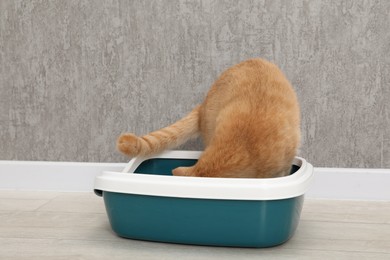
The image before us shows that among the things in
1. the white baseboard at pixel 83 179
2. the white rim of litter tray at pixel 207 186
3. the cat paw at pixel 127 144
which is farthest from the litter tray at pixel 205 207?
the white baseboard at pixel 83 179

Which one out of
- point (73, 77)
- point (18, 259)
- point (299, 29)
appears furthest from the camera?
point (73, 77)

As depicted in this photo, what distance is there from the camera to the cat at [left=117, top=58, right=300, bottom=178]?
131 centimetres

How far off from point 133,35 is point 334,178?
89 cm

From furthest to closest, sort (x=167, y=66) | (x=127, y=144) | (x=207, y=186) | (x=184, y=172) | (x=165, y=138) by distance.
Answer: (x=167, y=66) → (x=165, y=138) → (x=127, y=144) → (x=184, y=172) → (x=207, y=186)

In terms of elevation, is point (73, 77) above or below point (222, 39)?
below

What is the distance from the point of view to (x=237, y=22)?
1758mm

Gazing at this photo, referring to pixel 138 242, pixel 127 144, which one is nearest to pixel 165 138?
pixel 127 144

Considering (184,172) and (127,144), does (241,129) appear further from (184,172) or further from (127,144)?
(127,144)

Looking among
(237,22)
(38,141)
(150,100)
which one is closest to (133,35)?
(150,100)

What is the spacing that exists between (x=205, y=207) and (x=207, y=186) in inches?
2.3

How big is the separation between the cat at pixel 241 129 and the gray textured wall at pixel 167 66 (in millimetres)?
166

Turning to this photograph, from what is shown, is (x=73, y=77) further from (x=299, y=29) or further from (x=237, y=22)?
(x=299, y=29)

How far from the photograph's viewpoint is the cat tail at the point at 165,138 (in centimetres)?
151

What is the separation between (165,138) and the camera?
5.38ft
